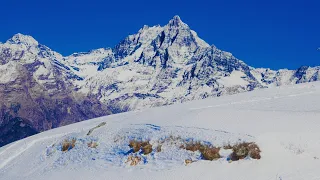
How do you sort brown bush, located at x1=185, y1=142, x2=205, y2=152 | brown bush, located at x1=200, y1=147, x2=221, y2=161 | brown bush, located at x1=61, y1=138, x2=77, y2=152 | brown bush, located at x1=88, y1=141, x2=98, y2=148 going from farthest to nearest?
brown bush, located at x1=61, y1=138, x2=77, y2=152 < brown bush, located at x1=88, y1=141, x2=98, y2=148 < brown bush, located at x1=185, y1=142, x2=205, y2=152 < brown bush, located at x1=200, y1=147, x2=221, y2=161

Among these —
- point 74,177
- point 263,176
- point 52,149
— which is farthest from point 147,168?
point 52,149

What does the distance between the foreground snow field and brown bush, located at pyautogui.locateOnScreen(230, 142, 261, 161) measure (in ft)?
0.73

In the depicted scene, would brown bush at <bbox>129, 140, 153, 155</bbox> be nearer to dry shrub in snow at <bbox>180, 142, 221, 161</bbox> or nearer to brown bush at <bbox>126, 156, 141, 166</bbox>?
brown bush at <bbox>126, 156, 141, 166</bbox>

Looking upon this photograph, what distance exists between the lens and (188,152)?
1842 cm

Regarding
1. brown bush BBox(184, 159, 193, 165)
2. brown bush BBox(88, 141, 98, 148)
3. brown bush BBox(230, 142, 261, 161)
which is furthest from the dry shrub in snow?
brown bush BBox(88, 141, 98, 148)

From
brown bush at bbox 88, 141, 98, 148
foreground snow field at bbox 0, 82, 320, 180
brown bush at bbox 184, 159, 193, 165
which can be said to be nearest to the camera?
foreground snow field at bbox 0, 82, 320, 180

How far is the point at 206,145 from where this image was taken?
18219mm

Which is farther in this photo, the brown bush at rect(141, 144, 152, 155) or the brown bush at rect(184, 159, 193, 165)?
the brown bush at rect(141, 144, 152, 155)

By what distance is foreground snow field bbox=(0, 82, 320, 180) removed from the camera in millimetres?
16172

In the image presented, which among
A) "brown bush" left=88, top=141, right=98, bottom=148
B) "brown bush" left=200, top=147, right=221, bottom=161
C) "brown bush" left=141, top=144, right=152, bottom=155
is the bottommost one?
"brown bush" left=200, top=147, right=221, bottom=161

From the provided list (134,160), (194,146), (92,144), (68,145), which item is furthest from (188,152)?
(68,145)

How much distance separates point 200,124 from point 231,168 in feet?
16.5

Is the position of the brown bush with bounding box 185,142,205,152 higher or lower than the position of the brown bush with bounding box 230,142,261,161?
higher

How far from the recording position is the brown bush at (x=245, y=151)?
16578mm
